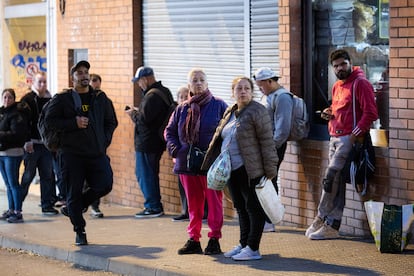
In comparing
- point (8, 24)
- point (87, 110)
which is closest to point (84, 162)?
point (87, 110)

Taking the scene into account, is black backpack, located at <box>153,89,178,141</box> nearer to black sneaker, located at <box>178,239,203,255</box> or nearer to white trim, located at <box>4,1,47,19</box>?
black sneaker, located at <box>178,239,203,255</box>

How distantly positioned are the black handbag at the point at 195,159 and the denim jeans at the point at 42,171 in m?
4.45

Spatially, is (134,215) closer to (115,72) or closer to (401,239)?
(115,72)

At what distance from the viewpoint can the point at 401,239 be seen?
9789 mm

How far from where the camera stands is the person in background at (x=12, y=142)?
13.4m

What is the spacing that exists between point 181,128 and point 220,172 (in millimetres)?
923

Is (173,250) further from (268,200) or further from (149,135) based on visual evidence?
(149,135)

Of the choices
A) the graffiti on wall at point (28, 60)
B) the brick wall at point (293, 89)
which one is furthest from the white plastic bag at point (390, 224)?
the graffiti on wall at point (28, 60)

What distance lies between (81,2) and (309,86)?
522 centimetres

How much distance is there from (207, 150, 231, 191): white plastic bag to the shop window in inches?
81.1

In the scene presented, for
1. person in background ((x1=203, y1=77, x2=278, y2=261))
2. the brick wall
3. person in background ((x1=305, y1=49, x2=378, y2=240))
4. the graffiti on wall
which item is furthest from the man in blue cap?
the graffiti on wall

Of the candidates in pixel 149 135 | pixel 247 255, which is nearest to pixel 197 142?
pixel 247 255

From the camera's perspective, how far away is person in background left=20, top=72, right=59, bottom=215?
544 inches

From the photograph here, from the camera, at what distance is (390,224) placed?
977 centimetres
